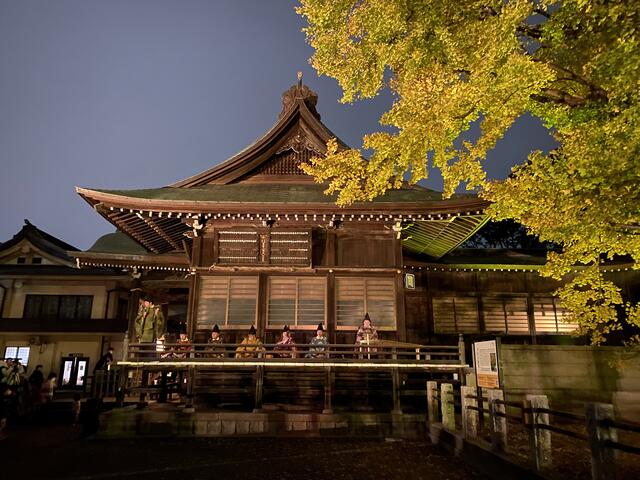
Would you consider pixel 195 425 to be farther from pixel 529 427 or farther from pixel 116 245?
pixel 116 245

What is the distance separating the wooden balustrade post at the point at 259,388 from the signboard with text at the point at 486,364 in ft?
16.7

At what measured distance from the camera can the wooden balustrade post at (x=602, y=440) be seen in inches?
208

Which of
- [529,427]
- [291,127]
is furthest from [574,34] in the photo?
[291,127]

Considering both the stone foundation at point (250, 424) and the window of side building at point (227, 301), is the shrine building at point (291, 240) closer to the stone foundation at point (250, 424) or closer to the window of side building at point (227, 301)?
the window of side building at point (227, 301)

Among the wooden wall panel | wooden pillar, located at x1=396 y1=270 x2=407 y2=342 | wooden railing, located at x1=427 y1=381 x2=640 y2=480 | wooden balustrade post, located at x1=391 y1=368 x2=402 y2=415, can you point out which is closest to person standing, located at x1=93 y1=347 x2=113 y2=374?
the wooden wall panel

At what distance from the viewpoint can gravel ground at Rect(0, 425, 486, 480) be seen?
7.74m

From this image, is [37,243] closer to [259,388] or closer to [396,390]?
[259,388]

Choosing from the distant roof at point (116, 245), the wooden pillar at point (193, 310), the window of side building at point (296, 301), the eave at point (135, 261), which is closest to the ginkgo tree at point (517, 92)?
the window of side building at point (296, 301)

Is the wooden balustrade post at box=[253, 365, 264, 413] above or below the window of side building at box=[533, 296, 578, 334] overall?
below

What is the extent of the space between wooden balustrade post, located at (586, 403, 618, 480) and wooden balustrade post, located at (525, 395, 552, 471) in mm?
960

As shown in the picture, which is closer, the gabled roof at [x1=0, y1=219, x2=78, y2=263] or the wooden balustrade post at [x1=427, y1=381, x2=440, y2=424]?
the wooden balustrade post at [x1=427, y1=381, x2=440, y2=424]

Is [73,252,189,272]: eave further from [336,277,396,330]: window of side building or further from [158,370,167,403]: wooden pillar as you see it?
[336,277,396,330]: window of side building

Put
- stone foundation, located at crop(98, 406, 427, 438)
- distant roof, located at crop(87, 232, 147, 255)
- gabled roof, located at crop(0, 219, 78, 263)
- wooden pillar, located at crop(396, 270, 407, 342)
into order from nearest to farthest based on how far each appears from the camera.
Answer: stone foundation, located at crop(98, 406, 427, 438) → wooden pillar, located at crop(396, 270, 407, 342) → distant roof, located at crop(87, 232, 147, 255) → gabled roof, located at crop(0, 219, 78, 263)

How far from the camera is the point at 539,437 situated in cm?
642
